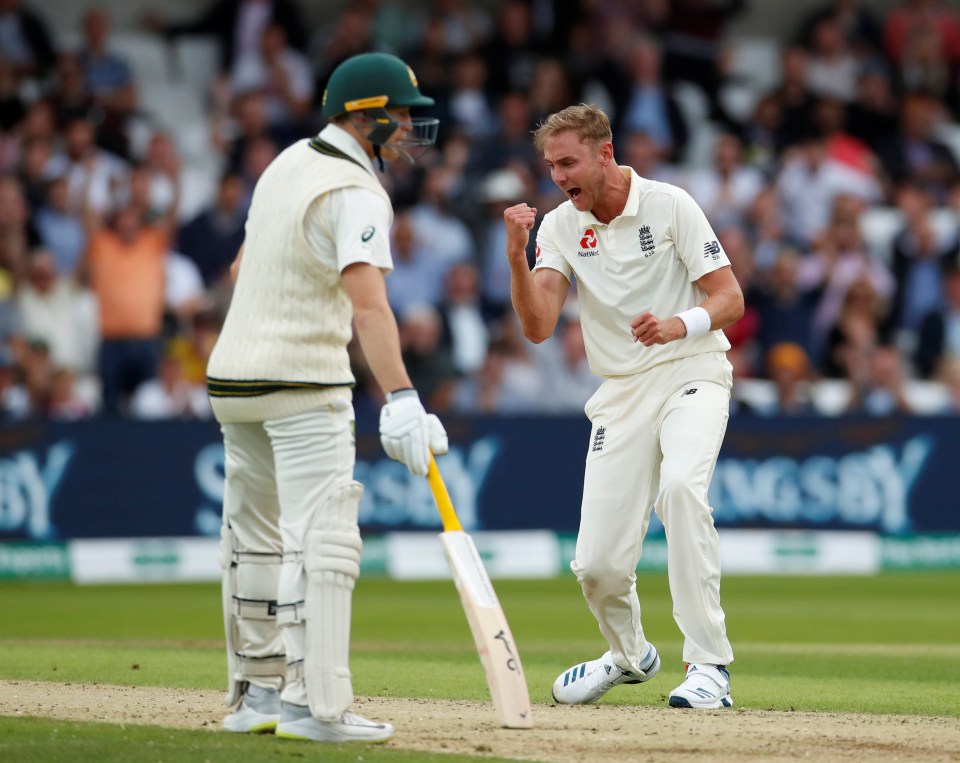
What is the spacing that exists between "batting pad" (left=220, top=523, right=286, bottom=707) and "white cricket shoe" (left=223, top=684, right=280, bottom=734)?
2.1 inches

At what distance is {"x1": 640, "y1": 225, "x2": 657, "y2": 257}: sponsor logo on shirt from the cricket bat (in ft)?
5.02

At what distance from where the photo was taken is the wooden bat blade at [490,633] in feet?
17.0

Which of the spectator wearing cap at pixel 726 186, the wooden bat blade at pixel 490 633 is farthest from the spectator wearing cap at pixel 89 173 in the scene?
the wooden bat blade at pixel 490 633

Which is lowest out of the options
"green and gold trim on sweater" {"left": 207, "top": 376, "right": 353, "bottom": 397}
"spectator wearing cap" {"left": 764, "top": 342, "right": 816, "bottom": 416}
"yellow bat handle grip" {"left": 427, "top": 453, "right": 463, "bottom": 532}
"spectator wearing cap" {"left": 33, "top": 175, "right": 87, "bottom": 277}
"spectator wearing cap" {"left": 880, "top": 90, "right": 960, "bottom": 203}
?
"spectator wearing cap" {"left": 764, "top": 342, "right": 816, "bottom": 416}

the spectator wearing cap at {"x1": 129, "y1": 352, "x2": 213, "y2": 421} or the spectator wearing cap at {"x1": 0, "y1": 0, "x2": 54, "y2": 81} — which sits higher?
the spectator wearing cap at {"x1": 0, "y1": 0, "x2": 54, "y2": 81}

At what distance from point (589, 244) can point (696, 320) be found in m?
0.65

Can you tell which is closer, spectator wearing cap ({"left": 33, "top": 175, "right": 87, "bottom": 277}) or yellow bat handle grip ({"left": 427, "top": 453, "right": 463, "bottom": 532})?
yellow bat handle grip ({"left": 427, "top": 453, "right": 463, "bottom": 532})

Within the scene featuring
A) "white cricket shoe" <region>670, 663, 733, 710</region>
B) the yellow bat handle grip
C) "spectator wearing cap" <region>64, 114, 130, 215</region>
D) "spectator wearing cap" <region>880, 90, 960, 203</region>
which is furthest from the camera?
"spectator wearing cap" <region>880, 90, 960, 203</region>

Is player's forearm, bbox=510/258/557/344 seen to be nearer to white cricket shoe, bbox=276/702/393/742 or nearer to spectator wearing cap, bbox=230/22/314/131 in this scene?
white cricket shoe, bbox=276/702/393/742

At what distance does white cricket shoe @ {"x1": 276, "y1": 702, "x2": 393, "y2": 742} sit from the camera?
496 cm

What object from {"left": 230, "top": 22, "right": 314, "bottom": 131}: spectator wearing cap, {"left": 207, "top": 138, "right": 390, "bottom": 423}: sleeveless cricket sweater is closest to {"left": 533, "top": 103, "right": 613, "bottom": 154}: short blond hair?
{"left": 207, "top": 138, "right": 390, "bottom": 423}: sleeveless cricket sweater

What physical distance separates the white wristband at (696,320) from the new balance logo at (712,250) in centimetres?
27

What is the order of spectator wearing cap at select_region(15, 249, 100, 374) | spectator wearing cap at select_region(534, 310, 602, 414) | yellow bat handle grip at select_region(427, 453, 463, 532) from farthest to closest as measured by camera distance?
spectator wearing cap at select_region(534, 310, 602, 414), spectator wearing cap at select_region(15, 249, 100, 374), yellow bat handle grip at select_region(427, 453, 463, 532)

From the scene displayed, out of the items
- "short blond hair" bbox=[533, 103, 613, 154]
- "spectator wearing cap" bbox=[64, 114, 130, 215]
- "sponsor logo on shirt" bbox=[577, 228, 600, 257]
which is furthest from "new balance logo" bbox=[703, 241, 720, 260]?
"spectator wearing cap" bbox=[64, 114, 130, 215]
